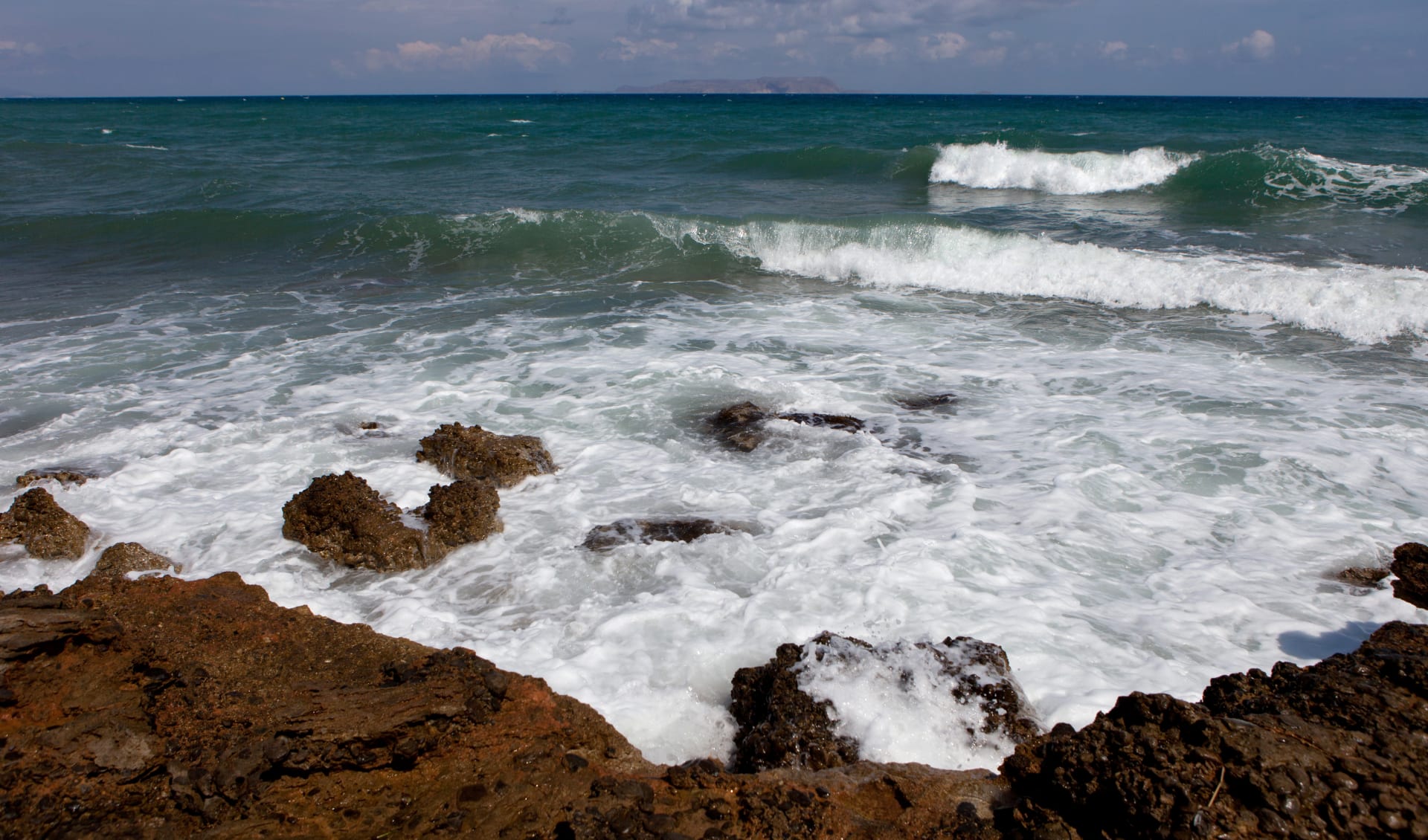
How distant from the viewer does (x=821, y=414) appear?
7379 mm

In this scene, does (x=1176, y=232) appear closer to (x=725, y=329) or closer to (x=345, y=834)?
(x=725, y=329)

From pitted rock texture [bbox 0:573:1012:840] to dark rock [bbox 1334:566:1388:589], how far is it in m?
3.26

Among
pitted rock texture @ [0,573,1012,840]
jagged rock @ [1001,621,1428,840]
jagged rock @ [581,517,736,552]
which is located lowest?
jagged rock @ [581,517,736,552]

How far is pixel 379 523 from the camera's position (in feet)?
17.0

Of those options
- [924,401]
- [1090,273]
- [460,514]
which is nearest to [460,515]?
[460,514]

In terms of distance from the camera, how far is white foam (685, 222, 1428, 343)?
10.4 meters

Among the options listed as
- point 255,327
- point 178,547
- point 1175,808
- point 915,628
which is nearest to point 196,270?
point 255,327

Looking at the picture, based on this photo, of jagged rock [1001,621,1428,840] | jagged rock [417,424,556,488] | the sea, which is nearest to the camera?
jagged rock [1001,621,1428,840]

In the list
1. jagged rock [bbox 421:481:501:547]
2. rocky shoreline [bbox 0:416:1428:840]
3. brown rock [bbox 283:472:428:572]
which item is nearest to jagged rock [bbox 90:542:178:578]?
brown rock [bbox 283:472:428:572]

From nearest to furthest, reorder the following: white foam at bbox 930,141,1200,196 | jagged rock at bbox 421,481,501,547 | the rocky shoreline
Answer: the rocky shoreline
jagged rock at bbox 421,481,501,547
white foam at bbox 930,141,1200,196

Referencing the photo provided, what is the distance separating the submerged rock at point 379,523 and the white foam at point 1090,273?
9627 mm

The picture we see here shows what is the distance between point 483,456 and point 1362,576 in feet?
18.8

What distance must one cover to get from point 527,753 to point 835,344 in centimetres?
759

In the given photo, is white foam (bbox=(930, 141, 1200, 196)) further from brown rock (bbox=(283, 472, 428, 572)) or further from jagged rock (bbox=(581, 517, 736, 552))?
brown rock (bbox=(283, 472, 428, 572))
